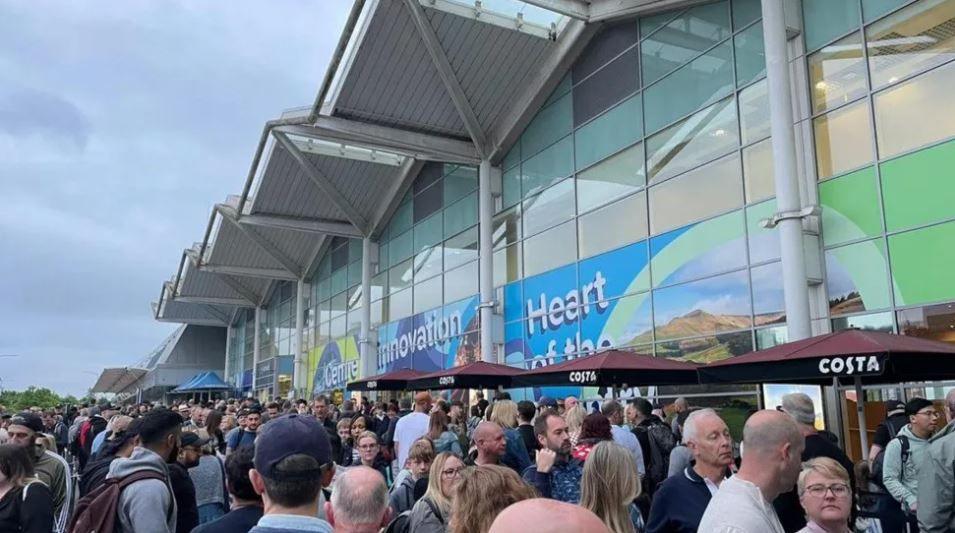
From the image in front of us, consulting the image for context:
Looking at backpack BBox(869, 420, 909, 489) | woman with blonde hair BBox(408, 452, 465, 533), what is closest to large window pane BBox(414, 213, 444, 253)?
backpack BBox(869, 420, 909, 489)

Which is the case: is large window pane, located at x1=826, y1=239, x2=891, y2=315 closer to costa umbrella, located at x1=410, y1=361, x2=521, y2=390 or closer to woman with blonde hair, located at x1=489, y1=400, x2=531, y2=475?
costa umbrella, located at x1=410, y1=361, x2=521, y2=390

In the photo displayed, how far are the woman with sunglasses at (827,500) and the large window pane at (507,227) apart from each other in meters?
15.6

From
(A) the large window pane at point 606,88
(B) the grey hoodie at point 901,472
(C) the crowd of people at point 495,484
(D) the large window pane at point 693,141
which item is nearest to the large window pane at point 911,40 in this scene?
(D) the large window pane at point 693,141

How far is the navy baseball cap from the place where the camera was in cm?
250

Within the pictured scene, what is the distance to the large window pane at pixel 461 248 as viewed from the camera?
68.4ft

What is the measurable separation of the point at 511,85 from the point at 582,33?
253 centimetres

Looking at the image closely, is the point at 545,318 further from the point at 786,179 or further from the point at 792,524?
the point at 792,524

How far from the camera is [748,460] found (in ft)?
9.57

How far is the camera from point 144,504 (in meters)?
3.52

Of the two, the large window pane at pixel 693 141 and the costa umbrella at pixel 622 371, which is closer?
the costa umbrella at pixel 622 371

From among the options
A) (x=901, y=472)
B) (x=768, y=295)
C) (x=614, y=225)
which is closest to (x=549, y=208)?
(x=614, y=225)

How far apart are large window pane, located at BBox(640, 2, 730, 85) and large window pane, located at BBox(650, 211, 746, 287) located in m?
3.32

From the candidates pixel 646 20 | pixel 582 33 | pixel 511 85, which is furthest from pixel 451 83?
pixel 646 20

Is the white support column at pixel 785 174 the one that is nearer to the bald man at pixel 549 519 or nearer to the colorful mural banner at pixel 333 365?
the bald man at pixel 549 519
